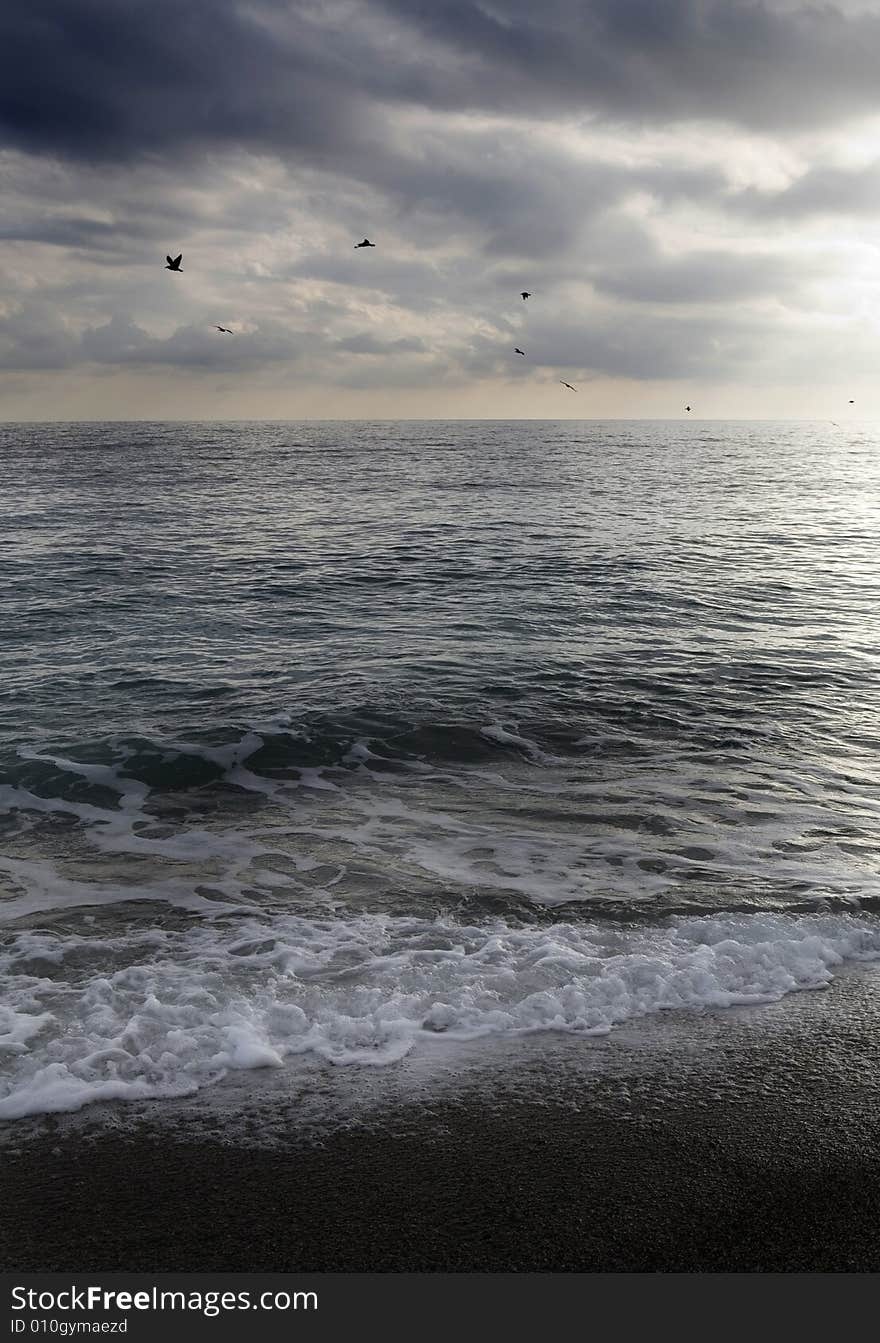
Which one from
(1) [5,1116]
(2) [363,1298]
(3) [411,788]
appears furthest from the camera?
(3) [411,788]

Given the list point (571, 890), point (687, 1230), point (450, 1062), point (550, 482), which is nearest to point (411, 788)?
point (571, 890)

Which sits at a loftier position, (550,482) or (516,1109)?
(550,482)

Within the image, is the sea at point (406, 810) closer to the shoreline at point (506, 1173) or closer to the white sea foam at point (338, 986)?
the white sea foam at point (338, 986)

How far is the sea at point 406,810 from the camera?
7566 millimetres

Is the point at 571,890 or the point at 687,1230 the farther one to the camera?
the point at 571,890

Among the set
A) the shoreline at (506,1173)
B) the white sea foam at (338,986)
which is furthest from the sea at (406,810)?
the shoreline at (506,1173)

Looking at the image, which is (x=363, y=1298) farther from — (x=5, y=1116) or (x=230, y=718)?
(x=230, y=718)

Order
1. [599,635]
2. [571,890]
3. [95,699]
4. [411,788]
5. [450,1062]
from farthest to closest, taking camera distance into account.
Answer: [599,635], [95,699], [411,788], [571,890], [450,1062]

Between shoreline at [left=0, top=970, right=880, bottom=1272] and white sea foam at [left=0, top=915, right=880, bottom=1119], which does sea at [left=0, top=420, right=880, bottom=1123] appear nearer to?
white sea foam at [left=0, top=915, right=880, bottom=1119]

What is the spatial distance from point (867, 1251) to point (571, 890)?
507 cm

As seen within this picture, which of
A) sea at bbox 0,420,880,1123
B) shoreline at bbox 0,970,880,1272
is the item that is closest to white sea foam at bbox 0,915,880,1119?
sea at bbox 0,420,880,1123

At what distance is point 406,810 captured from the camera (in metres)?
12.5

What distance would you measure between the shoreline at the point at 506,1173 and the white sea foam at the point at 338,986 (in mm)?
417

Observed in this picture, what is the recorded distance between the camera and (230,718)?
15859mm
